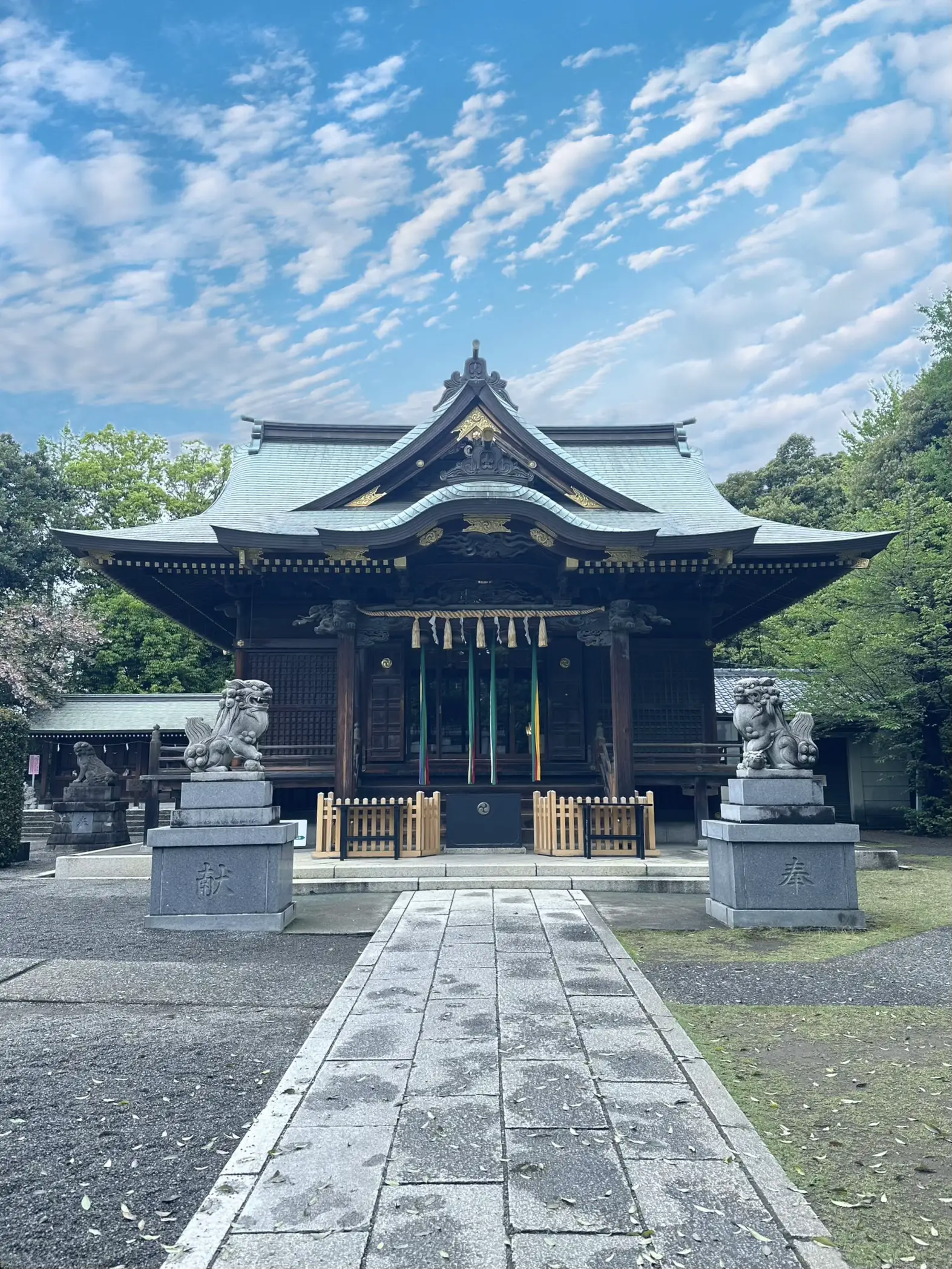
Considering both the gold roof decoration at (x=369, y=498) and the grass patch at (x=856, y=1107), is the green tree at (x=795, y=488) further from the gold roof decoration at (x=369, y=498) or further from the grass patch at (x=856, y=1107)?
the grass patch at (x=856, y=1107)

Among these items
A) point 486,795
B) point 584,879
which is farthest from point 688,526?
point 584,879

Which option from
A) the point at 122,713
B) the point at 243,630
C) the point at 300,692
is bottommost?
the point at 122,713

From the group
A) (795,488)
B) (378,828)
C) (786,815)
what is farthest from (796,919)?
(795,488)

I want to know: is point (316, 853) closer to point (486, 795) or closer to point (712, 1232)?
point (486, 795)

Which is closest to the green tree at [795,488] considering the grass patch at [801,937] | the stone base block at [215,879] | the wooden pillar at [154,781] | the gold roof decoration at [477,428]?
the gold roof decoration at [477,428]

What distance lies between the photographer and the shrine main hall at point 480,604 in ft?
41.1

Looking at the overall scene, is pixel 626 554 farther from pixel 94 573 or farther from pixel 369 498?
pixel 94 573

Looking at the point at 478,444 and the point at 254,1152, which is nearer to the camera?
the point at 254,1152

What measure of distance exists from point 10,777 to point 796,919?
13192 millimetres

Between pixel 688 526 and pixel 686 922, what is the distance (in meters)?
9.30

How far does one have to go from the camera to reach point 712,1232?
2.57m

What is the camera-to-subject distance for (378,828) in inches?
433

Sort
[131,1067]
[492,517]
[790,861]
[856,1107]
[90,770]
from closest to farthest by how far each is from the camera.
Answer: [856,1107] → [131,1067] → [790,861] → [492,517] → [90,770]

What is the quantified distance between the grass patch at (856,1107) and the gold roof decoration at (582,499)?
11.0 m
